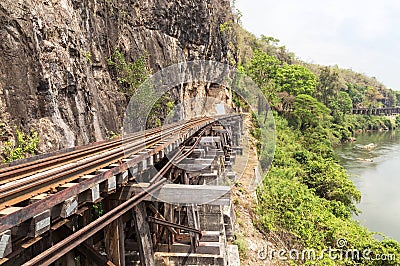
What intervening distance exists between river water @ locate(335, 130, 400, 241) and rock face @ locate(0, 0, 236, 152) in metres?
15.7

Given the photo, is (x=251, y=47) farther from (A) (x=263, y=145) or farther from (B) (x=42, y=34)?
(B) (x=42, y=34)

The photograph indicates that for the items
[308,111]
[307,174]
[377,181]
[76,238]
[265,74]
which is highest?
[265,74]

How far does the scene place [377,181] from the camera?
25.5m

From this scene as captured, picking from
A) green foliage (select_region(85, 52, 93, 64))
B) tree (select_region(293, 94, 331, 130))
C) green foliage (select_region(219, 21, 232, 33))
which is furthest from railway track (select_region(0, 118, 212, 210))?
tree (select_region(293, 94, 331, 130))

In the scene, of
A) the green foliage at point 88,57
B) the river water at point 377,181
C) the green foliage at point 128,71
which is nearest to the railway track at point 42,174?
the green foliage at point 88,57

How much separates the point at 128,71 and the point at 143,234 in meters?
12.8

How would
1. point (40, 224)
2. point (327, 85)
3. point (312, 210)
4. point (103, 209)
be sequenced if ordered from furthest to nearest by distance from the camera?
point (327, 85), point (312, 210), point (103, 209), point (40, 224)

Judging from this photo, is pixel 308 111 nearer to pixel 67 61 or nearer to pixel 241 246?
pixel 241 246

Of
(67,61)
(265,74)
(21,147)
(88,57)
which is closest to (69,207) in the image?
(21,147)

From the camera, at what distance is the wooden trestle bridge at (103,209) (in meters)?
2.31

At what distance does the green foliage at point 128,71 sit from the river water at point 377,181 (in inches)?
586

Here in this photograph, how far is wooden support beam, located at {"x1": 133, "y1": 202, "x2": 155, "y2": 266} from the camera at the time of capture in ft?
13.1

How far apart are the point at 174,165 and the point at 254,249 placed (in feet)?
17.1

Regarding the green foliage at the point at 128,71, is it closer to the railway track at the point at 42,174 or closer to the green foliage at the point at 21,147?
the green foliage at the point at 21,147
